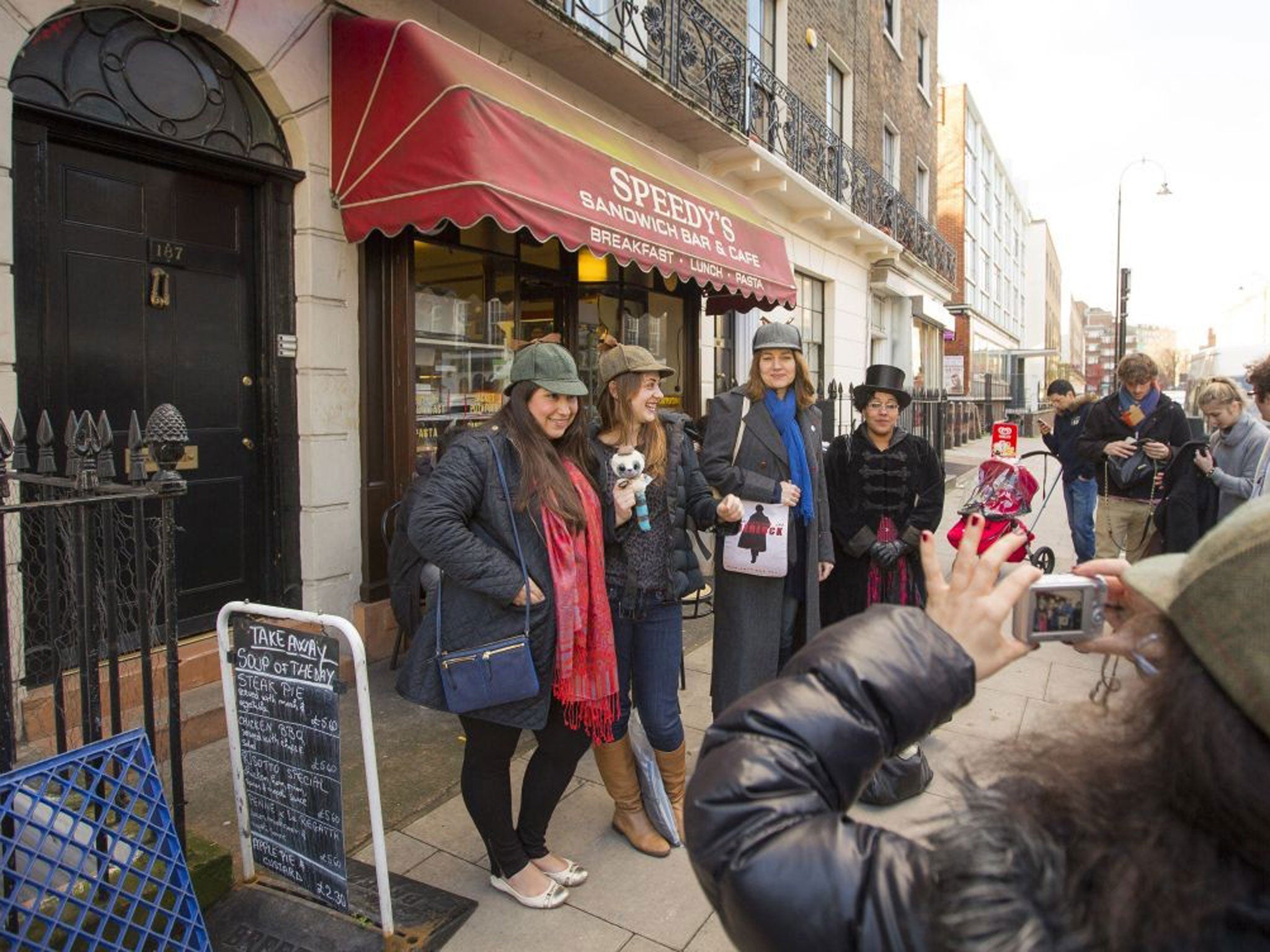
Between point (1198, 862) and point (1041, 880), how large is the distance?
0.15m

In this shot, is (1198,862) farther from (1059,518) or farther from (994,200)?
(994,200)

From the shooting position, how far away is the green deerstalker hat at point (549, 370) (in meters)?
3.05

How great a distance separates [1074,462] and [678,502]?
19.7 ft

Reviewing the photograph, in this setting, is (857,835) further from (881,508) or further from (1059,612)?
(881,508)

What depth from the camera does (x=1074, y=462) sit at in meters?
8.07

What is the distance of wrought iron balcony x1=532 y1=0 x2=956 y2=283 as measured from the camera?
801 centimetres

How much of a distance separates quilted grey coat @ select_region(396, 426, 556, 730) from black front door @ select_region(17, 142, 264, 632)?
97.5 inches

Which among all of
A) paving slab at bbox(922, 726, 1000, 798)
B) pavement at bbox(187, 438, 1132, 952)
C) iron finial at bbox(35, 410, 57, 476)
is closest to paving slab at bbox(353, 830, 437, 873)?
pavement at bbox(187, 438, 1132, 952)

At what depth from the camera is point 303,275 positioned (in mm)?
5133

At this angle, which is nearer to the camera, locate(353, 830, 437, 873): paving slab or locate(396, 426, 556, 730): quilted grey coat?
locate(396, 426, 556, 730): quilted grey coat

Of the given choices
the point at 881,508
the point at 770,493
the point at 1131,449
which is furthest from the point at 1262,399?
the point at 770,493

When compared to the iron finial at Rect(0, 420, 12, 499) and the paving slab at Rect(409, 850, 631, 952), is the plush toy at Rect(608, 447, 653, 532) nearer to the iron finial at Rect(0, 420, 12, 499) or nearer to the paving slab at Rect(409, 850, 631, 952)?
the paving slab at Rect(409, 850, 631, 952)

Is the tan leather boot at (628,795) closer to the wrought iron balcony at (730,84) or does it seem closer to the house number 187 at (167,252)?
the house number 187 at (167,252)

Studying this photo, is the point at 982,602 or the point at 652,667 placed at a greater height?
the point at 982,602
